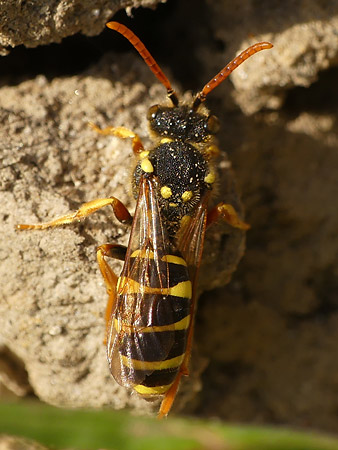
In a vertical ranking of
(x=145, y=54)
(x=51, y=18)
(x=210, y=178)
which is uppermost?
(x=51, y=18)

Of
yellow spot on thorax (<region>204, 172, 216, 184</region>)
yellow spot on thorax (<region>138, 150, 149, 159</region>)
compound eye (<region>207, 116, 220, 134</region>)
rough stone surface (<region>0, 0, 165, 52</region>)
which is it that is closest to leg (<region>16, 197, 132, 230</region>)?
yellow spot on thorax (<region>138, 150, 149, 159</region>)

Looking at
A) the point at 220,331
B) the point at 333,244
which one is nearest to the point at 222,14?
the point at 333,244

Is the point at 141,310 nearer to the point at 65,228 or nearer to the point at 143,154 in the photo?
the point at 65,228

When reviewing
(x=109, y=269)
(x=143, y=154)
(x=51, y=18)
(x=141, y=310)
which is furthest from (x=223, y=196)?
(x=51, y=18)

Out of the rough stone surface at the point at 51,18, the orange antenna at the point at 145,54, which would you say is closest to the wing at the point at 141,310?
the orange antenna at the point at 145,54

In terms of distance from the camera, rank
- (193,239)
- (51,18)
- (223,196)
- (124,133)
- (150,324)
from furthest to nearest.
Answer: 1. (223,196)
2. (124,133)
3. (193,239)
4. (51,18)
5. (150,324)

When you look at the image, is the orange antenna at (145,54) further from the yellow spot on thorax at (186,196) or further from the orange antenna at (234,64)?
the yellow spot on thorax at (186,196)
